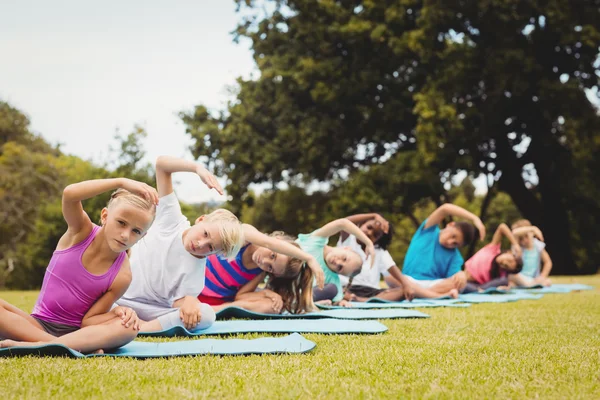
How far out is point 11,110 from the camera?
34844mm

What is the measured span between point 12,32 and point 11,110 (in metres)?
5.37

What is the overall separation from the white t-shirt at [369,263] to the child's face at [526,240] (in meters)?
4.51

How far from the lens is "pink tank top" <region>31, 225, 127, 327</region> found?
140 inches

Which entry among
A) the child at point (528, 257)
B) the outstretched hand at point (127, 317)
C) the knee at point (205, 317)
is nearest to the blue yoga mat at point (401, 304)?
the knee at point (205, 317)

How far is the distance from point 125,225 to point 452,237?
5937mm

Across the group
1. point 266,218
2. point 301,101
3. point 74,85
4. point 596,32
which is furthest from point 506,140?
point 74,85

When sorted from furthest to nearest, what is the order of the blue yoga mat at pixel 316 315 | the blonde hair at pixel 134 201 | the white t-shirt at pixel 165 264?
the blue yoga mat at pixel 316 315 → the white t-shirt at pixel 165 264 → the blonde hair at pixel 134 201

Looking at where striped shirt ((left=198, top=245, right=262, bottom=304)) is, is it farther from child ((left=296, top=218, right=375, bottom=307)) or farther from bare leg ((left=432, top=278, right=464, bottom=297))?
bare leg ((left=432, top=278, right=464, bottom=297))

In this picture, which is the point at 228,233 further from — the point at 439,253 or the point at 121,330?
the point at 439,253

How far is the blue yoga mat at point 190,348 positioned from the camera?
3.30 metres

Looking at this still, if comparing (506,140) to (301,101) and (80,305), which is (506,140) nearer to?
(301,101)

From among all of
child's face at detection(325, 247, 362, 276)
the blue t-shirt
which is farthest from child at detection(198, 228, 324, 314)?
the blue t-shirt

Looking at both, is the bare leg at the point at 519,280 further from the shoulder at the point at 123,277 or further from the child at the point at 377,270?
the shoulder at the point at 123,277

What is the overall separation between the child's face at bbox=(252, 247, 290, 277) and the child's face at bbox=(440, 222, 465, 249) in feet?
12.0
